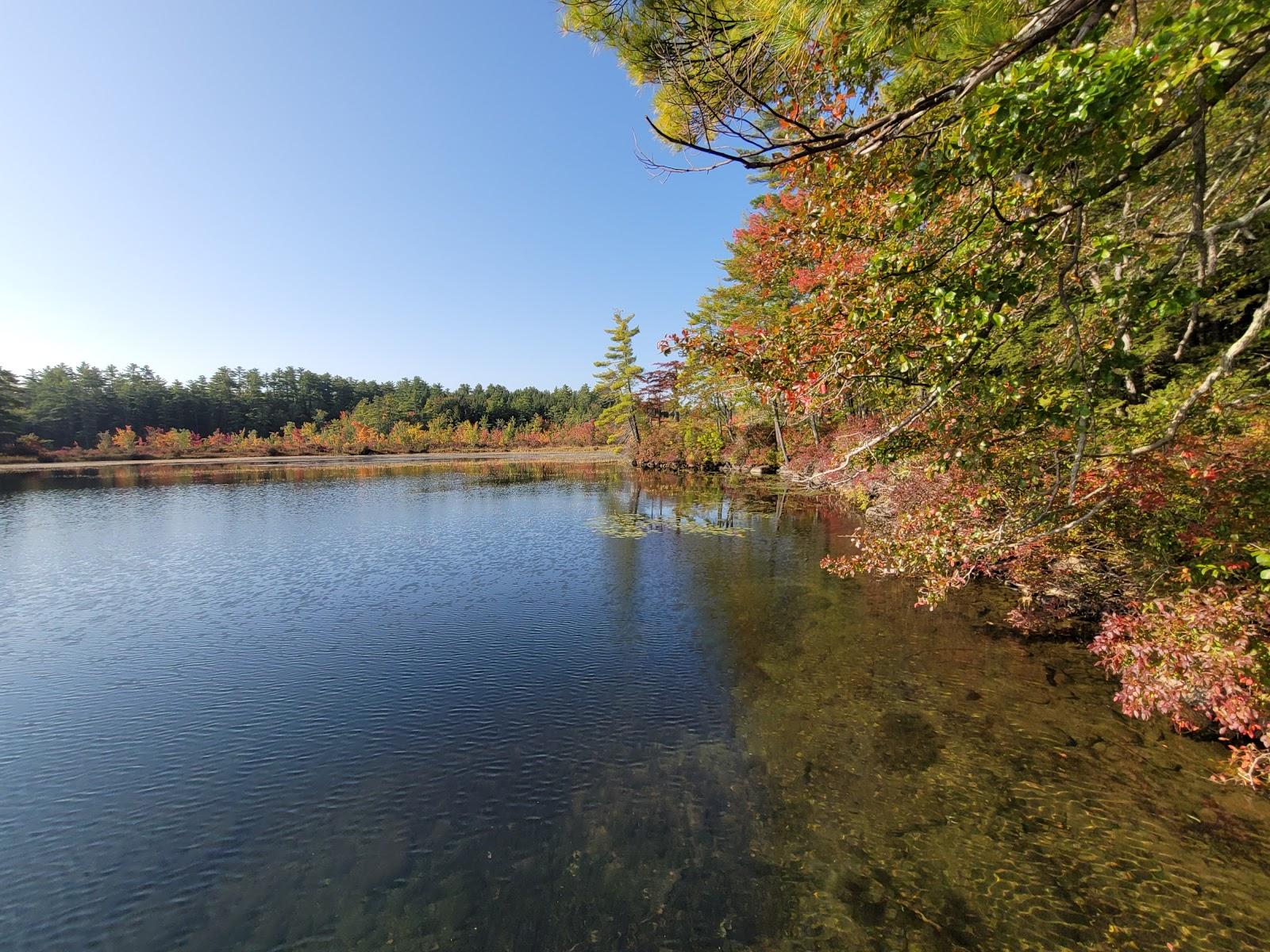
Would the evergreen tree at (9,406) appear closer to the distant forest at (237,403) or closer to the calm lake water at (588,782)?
the distant forest at (237,403)

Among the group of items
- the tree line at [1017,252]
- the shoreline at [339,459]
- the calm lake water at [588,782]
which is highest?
the tree line at [1017,252]

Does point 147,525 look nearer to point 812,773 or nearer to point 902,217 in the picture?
point 812,773

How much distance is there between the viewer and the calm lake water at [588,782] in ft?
13.4

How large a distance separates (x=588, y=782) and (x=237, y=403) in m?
87.7

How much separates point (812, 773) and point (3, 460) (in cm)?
7737

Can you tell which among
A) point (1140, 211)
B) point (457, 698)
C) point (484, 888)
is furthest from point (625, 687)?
point (1140, 211)

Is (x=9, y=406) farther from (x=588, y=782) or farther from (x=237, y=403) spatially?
(x=588, y=782)

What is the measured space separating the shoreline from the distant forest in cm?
855

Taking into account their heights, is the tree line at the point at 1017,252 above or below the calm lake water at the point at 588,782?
above

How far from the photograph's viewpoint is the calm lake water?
4078mm

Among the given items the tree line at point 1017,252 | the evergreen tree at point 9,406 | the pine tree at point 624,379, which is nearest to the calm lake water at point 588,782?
the tree line at point 1017,252

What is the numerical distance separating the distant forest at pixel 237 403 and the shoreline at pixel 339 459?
855cm

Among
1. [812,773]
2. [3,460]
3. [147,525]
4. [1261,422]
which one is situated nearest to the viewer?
[812,773]

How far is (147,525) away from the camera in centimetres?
1977
